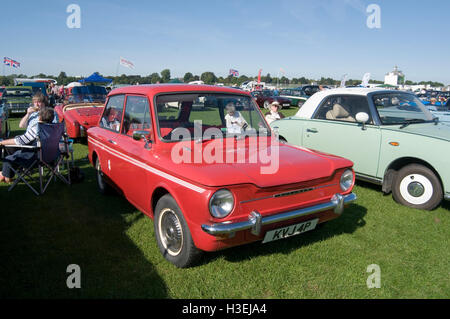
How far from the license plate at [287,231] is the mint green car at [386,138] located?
1418 millimetres

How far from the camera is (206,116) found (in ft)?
13.0

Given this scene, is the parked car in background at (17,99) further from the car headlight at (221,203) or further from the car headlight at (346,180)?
the car headlight at (346,180)

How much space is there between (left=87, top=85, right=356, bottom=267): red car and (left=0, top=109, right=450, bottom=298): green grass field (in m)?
0.38

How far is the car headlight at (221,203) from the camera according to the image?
262cm

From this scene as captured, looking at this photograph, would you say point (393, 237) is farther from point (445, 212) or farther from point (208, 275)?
point (208, 275)

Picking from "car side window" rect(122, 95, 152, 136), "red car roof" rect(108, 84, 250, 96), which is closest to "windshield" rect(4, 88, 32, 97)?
"red car roof" rect(108, 84, 250, 96)

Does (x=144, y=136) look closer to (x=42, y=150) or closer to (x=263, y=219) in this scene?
(x=263, y=219)

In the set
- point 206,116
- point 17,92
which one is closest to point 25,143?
point 206,116

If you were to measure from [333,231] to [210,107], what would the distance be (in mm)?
2210

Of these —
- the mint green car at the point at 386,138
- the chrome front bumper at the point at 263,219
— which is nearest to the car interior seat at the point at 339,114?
the mint green car at the point at 386,138

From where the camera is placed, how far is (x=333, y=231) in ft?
13.3

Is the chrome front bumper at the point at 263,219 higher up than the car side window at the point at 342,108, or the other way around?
the car side window at the point at 342,108

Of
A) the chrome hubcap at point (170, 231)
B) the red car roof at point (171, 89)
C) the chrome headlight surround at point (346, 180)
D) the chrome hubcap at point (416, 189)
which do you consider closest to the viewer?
the chrome hubcap at point (170, 231)
